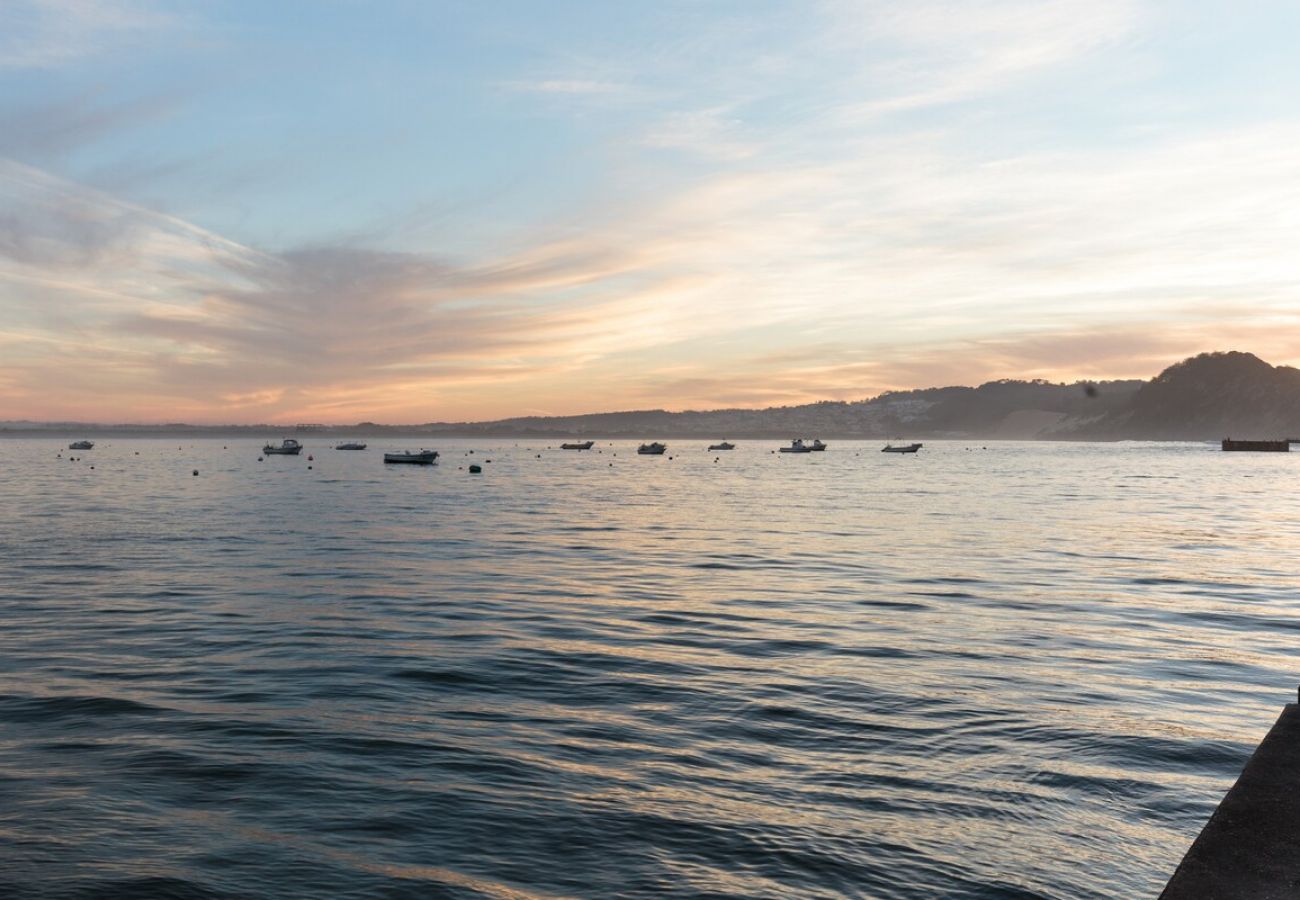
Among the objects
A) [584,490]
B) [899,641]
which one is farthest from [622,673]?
[584,490]

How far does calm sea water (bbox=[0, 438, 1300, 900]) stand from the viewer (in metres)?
10.6

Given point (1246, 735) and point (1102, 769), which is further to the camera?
point (1246, 735)

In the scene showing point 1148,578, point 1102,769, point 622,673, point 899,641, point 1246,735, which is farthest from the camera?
point 1148,578

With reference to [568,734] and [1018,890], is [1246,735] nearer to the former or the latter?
[1018,890]

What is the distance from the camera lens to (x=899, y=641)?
23.3m

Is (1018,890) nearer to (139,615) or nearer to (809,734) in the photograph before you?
(809,734)

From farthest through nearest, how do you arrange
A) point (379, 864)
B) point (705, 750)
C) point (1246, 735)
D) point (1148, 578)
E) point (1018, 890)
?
point (1148, 578) < point (1246, 735) < point (705, 750) < point (379, 864) < point (1018, 890)

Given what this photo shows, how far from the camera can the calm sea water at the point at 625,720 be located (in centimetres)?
1063

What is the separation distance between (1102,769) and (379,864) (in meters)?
9.93

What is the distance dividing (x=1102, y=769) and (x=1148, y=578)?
2475cm

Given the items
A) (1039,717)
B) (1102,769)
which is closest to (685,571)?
(1039,717)

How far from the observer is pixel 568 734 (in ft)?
51.1

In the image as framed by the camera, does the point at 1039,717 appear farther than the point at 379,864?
Yes

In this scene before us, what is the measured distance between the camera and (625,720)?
1638 cm
